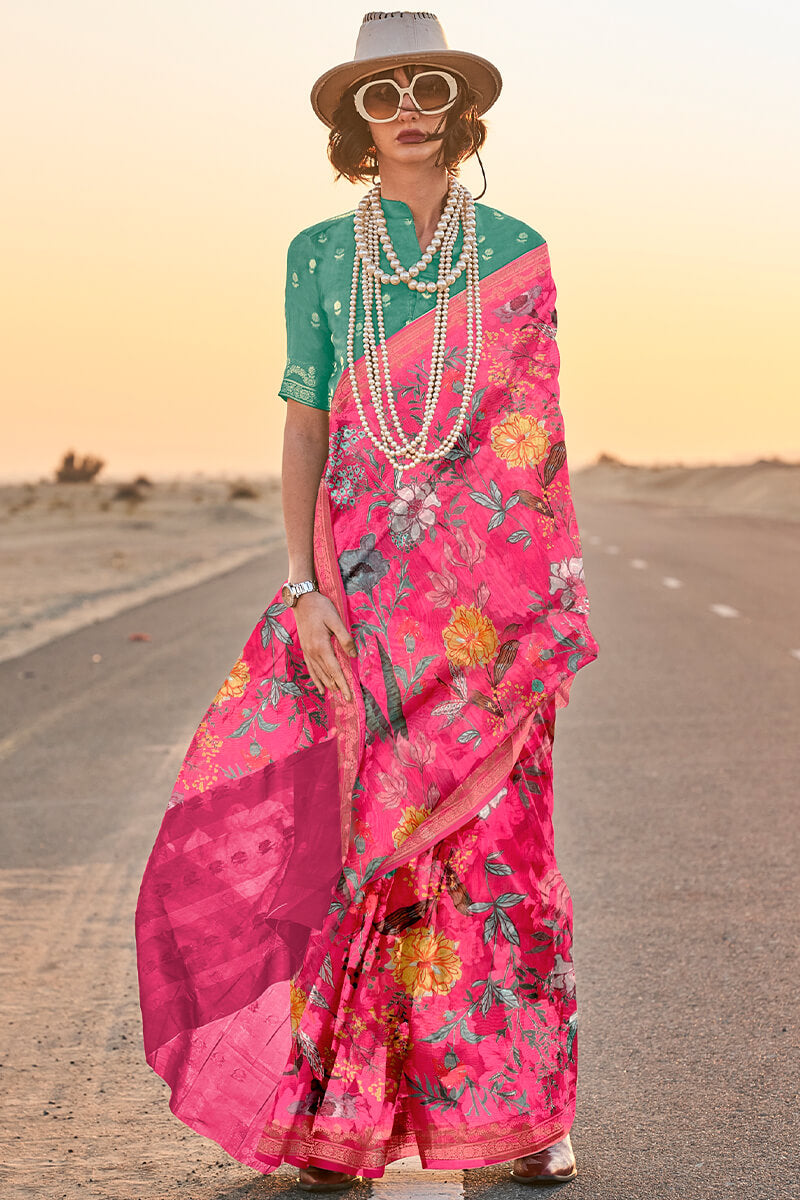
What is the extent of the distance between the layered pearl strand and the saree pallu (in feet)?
0.08

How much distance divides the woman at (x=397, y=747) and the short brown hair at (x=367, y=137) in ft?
0.17

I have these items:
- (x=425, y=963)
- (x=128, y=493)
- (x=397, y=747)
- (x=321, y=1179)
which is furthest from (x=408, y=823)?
(x=128, y=493)

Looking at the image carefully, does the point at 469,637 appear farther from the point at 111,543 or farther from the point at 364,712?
the point at 111,543

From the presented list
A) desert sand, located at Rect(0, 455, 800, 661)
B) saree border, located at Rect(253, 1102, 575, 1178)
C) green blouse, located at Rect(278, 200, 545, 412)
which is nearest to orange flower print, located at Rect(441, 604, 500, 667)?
green blouse, located at Rect(278, 200, 545, 412)

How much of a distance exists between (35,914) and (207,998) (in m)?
2.42

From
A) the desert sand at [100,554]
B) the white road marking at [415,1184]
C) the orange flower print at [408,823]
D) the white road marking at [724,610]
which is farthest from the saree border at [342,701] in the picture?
the white road marking at [724,610]

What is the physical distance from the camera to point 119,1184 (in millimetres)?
3125

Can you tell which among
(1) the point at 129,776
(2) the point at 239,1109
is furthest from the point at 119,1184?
(1) the point at 129,776

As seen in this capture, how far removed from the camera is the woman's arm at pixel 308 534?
302 centimetres

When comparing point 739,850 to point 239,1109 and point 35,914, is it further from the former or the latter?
point 239,1109

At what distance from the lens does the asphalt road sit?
10.5 ft

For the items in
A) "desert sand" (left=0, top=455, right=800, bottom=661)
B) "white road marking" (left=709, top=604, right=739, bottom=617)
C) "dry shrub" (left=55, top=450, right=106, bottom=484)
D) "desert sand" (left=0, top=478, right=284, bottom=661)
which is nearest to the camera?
"white road marking" (left=709, top=604, right=739, bottom=617)

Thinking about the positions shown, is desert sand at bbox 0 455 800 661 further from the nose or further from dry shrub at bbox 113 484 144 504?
the nose

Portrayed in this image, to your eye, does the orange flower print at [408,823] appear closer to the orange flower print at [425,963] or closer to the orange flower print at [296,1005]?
the orange flower print at [425,963]
